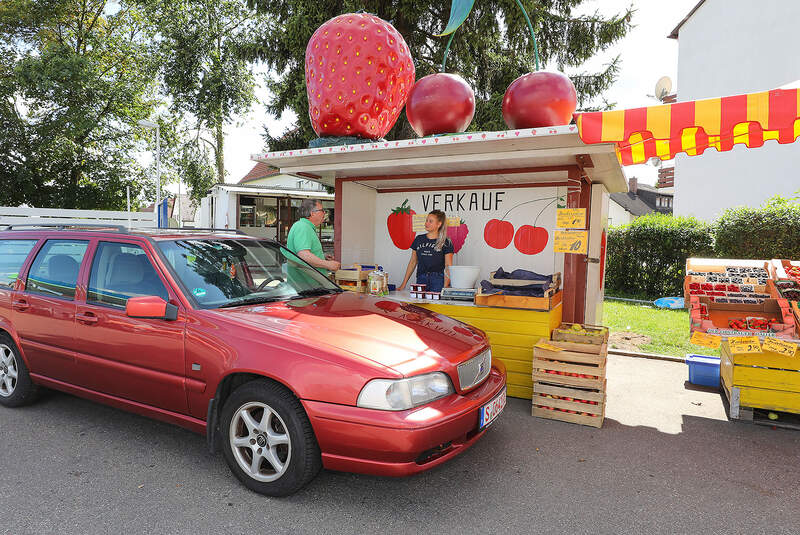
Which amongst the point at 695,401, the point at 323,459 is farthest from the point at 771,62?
the point at 323,459

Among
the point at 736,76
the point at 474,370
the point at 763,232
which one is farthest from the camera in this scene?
the point at 736,76

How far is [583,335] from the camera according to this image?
4.82 metres

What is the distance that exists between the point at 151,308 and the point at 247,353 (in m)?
0.75

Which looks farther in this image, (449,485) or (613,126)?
(613,126)

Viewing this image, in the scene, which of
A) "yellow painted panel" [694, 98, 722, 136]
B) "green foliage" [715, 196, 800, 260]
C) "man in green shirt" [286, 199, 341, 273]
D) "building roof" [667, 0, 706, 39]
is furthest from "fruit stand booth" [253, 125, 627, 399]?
"building roof" [667, 0, 706, 39]

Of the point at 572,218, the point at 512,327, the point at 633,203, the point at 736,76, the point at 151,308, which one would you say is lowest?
the point at 512,327

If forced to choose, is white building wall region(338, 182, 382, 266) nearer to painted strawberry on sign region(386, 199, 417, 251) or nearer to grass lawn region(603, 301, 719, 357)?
painted strawberry on sign region(386, 199, 417, 251)

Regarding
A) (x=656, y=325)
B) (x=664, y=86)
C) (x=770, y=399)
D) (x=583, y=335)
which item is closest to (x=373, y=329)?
(x=583, y=335)

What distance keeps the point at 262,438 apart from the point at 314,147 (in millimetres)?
3739

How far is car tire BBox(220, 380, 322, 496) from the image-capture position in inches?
111

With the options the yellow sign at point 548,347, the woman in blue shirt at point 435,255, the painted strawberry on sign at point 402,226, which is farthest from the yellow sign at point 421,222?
the yellow sign at point 548,347

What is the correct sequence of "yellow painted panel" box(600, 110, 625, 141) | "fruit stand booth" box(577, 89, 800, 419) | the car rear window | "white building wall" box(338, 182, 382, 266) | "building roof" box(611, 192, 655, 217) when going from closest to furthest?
1. "fruit stand booth" box(577, 89, 800, 419)
2. "yellow painted panel" box(600, 110, 625, 141)
3. the car rear window
4. "white building wall" box(338, 182, 382, 266)
5. "building roof" box(611, 192, 655, 217)

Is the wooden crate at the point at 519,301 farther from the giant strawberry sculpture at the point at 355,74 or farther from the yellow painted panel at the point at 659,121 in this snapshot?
the giant strawberry sculpture at the point at 355,74

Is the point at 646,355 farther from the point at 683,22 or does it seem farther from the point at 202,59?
the point at 202,59
